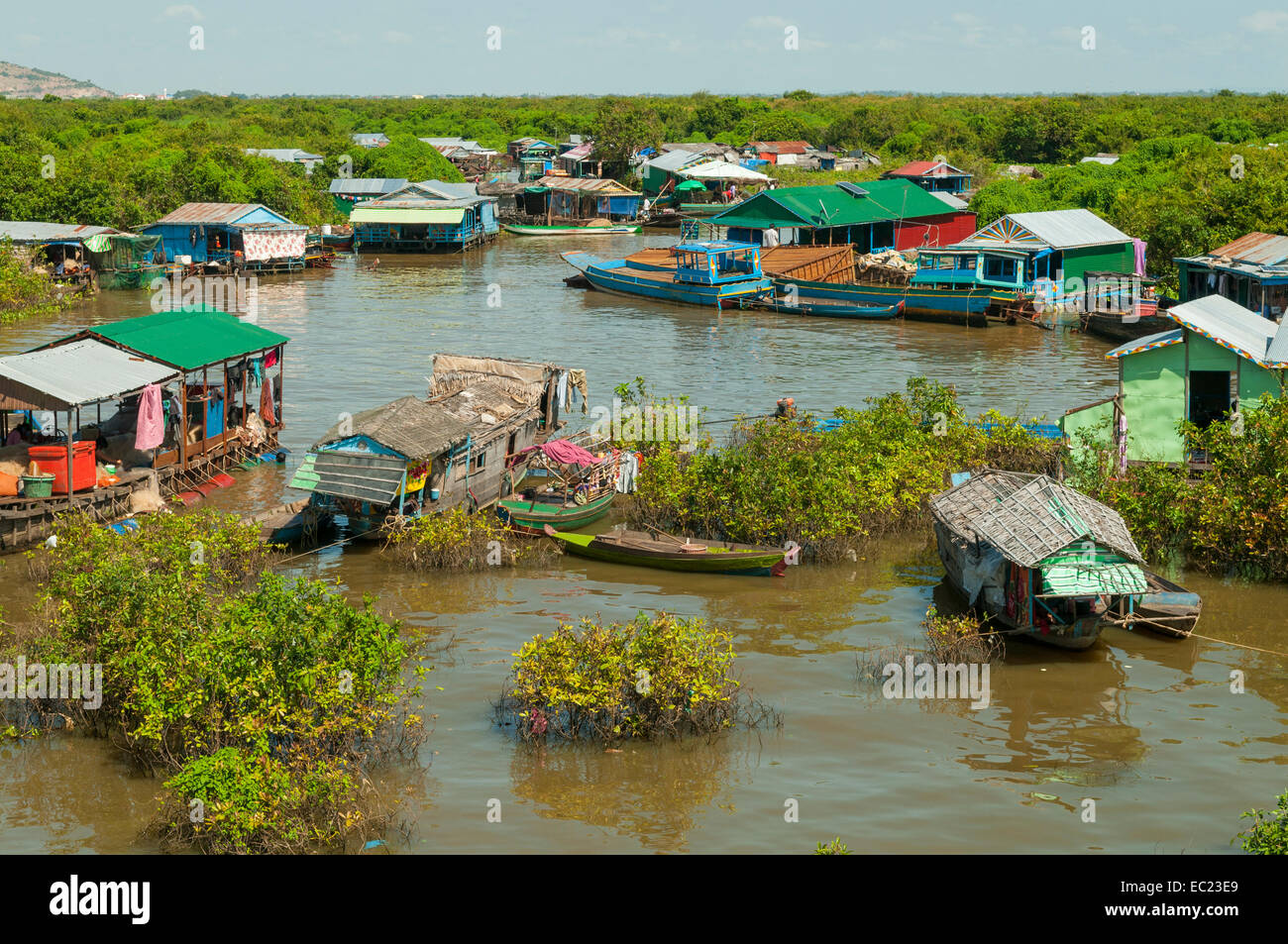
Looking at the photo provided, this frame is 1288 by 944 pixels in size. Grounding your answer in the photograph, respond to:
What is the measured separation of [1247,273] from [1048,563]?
19.0 meters

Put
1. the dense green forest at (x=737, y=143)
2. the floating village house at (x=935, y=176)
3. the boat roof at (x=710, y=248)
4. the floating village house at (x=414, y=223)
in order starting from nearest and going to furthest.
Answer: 1. the dense green forest at (x=737, y=143)
2. the boat roof at (x=710, y=248)
3. the floating village house at (x=414, y=223)
4. the floating village house at (x=935, y=176)

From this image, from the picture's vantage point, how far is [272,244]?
4819 centimetres

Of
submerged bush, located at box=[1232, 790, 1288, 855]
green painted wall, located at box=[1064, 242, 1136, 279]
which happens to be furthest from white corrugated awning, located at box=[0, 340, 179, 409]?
green painted wall, located at box=[1064, 242, 1136, 279]

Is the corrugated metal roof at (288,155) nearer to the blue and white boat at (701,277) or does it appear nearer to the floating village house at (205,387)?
the blue and white boat at (701,277)

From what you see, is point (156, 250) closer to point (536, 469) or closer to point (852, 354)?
point (852, 354)

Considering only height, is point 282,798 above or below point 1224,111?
below

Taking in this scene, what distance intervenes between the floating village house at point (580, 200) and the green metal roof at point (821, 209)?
60.6 feet

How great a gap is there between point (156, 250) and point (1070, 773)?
40.5 m

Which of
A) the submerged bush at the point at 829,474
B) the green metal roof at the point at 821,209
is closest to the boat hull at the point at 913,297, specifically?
the green metal roof at the point at 821,209

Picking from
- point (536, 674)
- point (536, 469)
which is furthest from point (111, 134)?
point (536, 674)

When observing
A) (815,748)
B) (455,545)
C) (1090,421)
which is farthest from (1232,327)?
(455,545)

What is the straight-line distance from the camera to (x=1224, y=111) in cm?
8488

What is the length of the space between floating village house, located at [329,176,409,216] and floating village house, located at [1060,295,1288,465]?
157 ft

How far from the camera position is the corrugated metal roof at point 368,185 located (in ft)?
207
